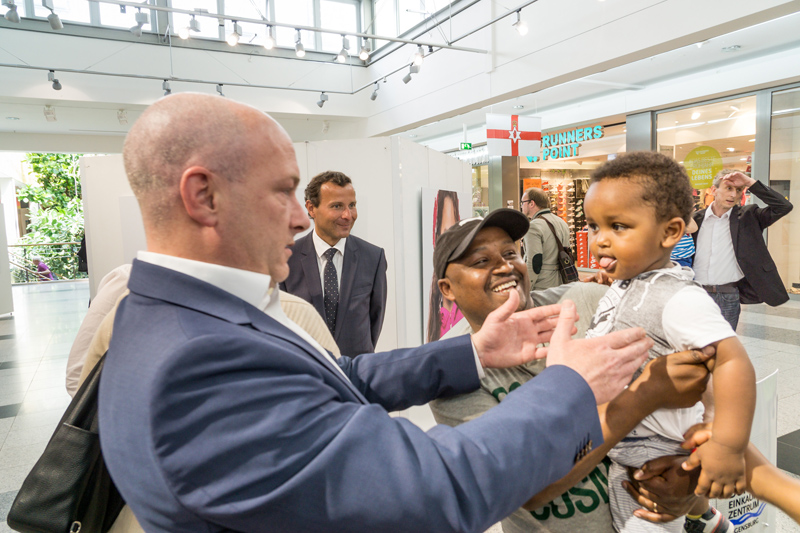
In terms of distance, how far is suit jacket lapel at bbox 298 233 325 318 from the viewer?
3.20m

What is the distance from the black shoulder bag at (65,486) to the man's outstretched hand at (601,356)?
0.99m

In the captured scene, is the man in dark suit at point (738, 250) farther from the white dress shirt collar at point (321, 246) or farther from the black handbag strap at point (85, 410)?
the black handbag strap at point (85, 410)

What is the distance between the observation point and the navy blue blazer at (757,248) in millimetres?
4449

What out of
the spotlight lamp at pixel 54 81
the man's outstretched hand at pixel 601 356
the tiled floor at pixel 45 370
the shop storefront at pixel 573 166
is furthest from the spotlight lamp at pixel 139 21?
the man's outstretched hand at pixel 601 356

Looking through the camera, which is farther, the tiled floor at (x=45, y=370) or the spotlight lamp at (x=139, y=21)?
the spotlight lamp at (x=139, y=21)

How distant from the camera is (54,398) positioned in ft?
17.3

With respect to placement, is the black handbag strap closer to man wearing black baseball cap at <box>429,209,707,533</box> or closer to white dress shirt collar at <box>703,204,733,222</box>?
man wearing black baseball cap at <box>429,209,707,533</box>

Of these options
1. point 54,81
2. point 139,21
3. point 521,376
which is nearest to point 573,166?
point 139,21

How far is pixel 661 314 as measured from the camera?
1.20m

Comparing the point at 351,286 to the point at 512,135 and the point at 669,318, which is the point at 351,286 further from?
the point at 512,135

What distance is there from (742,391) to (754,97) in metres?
9.91

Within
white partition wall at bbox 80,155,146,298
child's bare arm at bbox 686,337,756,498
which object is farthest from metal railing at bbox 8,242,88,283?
child's bare arm at bbox 686,337,756,498

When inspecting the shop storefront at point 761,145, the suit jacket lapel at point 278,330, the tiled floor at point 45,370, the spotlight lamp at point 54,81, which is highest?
the spotlight lamp at point 54,81

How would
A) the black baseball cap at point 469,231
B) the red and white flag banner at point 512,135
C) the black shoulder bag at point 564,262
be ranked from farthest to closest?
1. the red and white flag banner at point 512,135
2. the black shoulder bag at point 564,262
3. the black baseball cap at point 469,231
